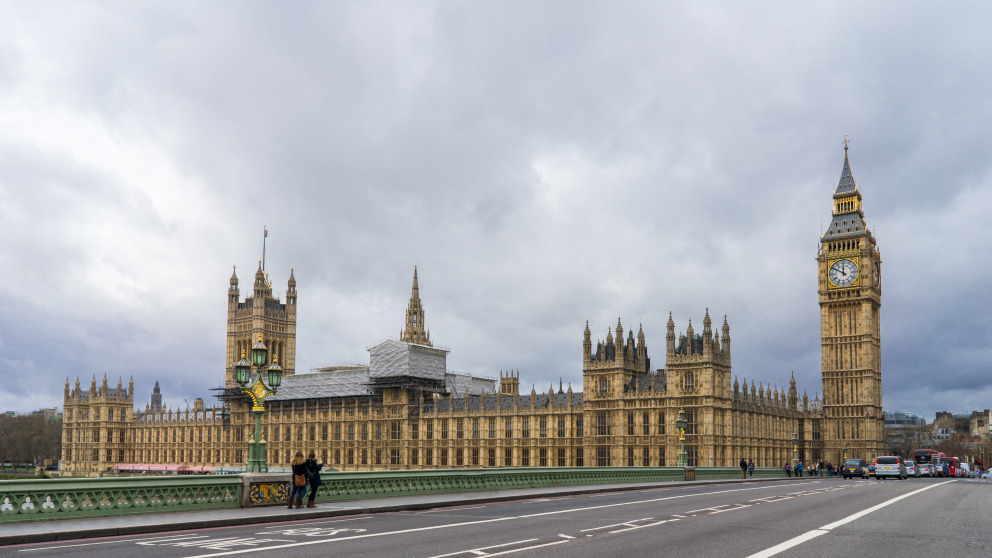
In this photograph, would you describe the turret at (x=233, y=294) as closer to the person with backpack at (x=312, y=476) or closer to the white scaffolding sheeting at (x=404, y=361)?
the white scaffolding sheeting at (x=404, y=361)

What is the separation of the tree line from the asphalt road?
474 ft

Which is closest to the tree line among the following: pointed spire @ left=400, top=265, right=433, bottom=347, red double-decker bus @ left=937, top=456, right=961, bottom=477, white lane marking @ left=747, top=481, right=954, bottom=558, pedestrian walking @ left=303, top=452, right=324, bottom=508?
pointed spire @ left=400, top=265, right=433, bottom=347

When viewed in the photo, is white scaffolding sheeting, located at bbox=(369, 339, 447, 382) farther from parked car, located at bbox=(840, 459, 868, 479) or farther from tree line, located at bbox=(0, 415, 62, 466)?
tree line, located at bbox=(0, 415, 62, 466)

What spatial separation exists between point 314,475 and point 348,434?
287ft

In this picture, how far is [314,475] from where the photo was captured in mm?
27109

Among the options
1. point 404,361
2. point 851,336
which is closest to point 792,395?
point 851,336

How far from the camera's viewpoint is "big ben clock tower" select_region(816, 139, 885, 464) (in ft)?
344

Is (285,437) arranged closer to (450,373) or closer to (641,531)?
(450,373)

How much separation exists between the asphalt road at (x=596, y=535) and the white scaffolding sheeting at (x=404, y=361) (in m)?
78.2

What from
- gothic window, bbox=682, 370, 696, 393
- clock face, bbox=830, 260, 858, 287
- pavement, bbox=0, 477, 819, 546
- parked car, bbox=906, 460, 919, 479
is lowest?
parked car, bbox=906, 460, 919, 479

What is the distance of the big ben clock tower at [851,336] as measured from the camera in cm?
10481

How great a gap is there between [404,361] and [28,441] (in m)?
84.2

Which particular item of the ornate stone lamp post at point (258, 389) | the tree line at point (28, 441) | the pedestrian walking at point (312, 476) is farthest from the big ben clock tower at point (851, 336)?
the tree line at point (28, 441)

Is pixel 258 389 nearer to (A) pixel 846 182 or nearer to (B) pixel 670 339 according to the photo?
(B) pixel 670 339
